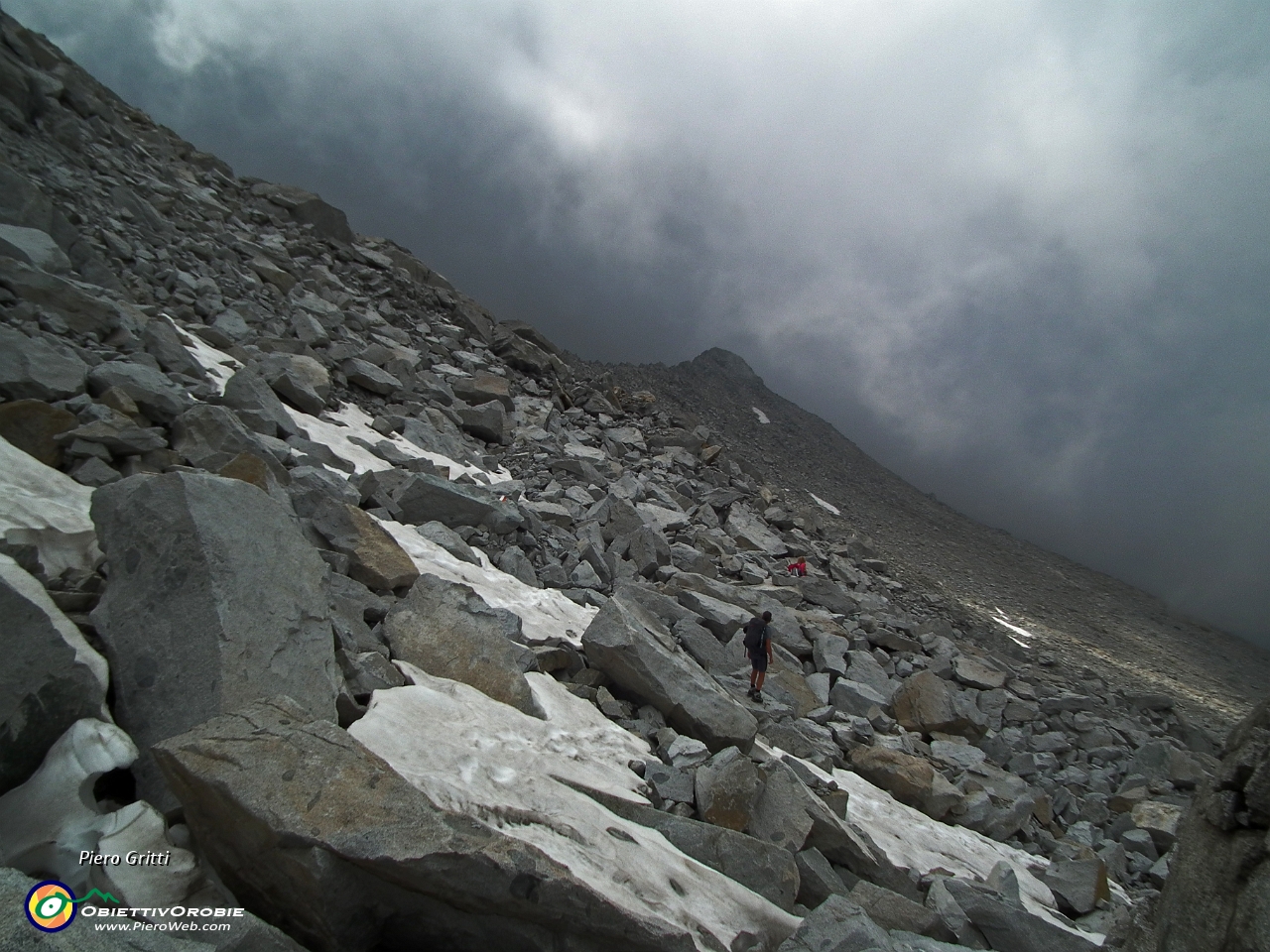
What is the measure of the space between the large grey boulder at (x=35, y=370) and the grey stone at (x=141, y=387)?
8.9 inches

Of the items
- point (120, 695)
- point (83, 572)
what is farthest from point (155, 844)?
point (83, 572)

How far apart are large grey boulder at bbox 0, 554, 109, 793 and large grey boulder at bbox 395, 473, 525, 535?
24.1 feet

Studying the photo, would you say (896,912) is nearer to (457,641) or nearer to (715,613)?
(457,641)

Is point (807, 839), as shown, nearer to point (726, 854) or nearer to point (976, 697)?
point (726, 854)

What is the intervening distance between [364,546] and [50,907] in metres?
5.54

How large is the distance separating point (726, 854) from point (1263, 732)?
3.65 meters

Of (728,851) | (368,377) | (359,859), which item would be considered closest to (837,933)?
(728,851)

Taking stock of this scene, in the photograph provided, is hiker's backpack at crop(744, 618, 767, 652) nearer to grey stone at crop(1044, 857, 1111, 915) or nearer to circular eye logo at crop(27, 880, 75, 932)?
grey stone at crop(1044, 857, 1111, 915)

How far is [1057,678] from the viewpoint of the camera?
70.1ft

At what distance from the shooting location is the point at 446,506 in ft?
37.2

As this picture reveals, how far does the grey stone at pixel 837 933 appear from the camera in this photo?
3.95 metres

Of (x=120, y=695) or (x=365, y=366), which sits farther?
(x=365, y=366)

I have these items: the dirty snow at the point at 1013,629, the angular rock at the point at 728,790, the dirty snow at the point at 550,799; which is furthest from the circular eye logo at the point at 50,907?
the dirty snow at the point at 1013,629

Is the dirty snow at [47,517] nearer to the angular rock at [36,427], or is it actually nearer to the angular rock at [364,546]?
the angular rock at [36,427]
